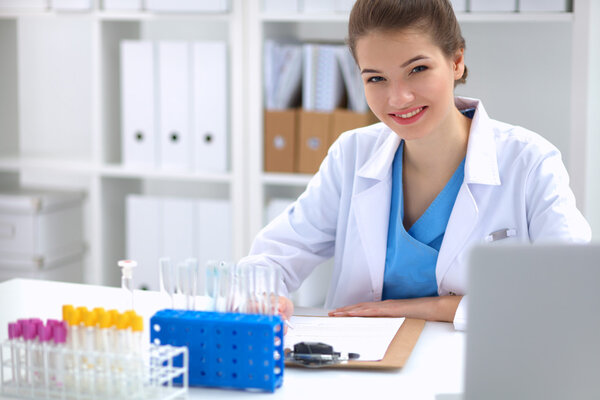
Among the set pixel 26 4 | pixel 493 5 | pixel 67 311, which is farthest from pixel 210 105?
pixel 67 311

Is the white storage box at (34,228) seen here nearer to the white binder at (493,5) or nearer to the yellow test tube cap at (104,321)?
the white binder at (493,5)

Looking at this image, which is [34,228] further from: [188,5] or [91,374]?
[91,374]

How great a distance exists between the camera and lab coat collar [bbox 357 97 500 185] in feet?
5.49

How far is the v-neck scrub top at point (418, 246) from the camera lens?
172 cm

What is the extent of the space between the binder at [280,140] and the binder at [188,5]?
1.32ft

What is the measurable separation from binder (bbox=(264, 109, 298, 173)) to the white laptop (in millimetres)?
1936

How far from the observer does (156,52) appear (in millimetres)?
2938

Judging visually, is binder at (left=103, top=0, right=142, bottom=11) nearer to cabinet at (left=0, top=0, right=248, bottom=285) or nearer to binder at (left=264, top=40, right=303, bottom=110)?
cabinet at (left=0, top=0, right=248, bottom=285)

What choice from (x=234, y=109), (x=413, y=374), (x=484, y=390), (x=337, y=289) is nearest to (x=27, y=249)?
(x=234, y=109)

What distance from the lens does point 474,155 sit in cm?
169

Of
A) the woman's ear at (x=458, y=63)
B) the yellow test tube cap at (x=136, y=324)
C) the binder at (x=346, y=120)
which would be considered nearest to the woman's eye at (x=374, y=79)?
the woman's ear at (x=458, y=63)

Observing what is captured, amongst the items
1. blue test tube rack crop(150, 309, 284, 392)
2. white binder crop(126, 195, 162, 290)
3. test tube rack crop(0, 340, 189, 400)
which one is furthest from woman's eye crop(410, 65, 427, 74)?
white binder crop(126, 195, 162, 290)

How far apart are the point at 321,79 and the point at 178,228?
790 millimetres

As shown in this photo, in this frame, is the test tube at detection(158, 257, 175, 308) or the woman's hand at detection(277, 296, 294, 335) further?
the woman's hand at detection(277, 296, 294, 335)
